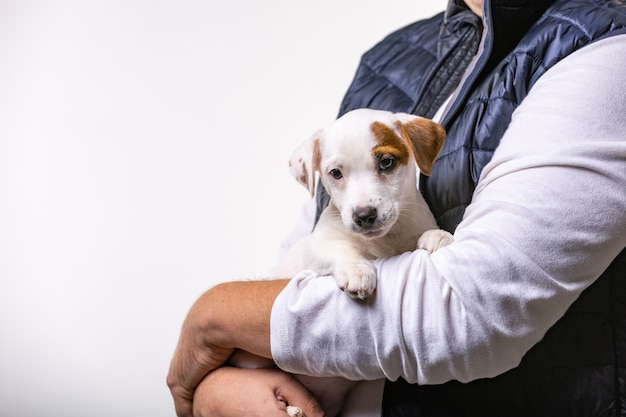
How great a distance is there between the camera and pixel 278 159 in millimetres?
2754

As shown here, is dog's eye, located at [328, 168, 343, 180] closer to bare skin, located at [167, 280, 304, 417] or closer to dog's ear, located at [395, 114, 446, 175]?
dog's ear, located at [395, 114, 446, 175]

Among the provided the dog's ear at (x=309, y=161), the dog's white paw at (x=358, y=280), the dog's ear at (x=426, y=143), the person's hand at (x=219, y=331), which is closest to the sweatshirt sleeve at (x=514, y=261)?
the dog's white paw at (x=358, y=280)

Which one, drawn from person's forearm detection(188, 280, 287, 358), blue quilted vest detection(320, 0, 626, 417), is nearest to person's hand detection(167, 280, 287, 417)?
person's forearm detection(188, 280, 287, 358)

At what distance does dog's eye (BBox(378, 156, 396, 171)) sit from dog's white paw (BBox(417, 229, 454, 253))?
0.48 ft

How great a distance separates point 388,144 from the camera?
1367mm

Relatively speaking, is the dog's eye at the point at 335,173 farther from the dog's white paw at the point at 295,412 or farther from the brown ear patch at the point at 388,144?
the dog's white paw at the point at 295,412

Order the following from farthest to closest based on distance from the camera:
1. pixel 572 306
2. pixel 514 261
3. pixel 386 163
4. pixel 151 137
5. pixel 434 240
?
1. pixel 151 137
2. pixel 386 163
3. pixel 434 240
4. pixel 572 306
5. pixel 514 261

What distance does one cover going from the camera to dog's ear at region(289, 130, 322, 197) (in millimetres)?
1454

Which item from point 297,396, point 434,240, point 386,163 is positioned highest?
Answer: point 386,163

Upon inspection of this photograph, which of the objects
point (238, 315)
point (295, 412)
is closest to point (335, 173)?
point (238, 315)

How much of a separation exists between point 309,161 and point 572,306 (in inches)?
22.2

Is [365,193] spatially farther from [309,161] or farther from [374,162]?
[309,161]

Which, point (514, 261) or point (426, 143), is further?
point (426, 143)

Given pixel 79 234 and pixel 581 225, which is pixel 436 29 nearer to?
pixel 581 225
